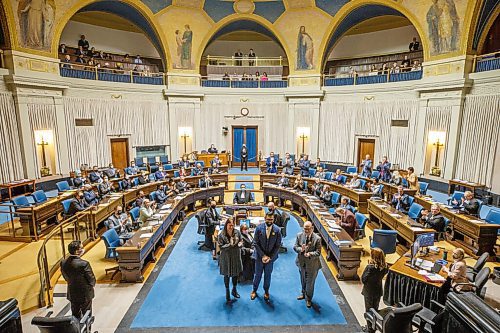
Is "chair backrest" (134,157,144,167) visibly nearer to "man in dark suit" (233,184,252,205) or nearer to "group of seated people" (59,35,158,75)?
"group of seated people" (59,35,158,75)

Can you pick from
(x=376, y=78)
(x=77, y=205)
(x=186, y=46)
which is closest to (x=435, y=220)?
(x=77, y=205)

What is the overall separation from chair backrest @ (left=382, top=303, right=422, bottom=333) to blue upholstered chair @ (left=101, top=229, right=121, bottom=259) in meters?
5.87

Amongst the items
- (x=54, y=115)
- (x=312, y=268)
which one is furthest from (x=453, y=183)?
(x=54, y=115)

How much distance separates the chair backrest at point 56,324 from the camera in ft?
10.4

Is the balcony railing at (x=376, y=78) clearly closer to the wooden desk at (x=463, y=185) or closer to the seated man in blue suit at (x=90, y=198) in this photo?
the wooden desk at (x=463, y=185)

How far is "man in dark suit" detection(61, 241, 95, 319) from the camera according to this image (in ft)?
14.2

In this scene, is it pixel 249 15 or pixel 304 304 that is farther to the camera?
pixel 249 15

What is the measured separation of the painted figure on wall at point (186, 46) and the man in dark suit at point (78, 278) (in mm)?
15955

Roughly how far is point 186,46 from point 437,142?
48.4 feet

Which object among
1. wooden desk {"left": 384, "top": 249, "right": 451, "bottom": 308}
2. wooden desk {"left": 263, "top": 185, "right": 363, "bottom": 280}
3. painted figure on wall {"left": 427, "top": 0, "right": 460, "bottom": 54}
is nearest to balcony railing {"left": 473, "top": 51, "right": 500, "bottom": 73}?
painted figure on wall {"left": 427, "top": 0, "right": 460, "bottom": 54}

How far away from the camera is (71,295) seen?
4.45 meters

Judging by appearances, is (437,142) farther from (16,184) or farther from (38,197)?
(16,184)

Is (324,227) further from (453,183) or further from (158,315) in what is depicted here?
(453,183)

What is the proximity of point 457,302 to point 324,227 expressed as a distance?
6167 mm
